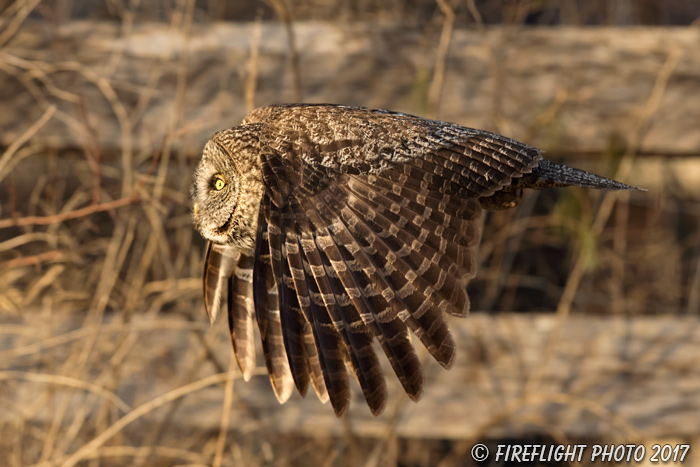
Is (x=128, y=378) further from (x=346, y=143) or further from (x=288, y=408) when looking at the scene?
(x=346, y=143)

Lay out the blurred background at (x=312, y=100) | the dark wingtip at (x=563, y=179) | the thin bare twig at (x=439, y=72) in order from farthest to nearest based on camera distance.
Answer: the blurred background at (x=312, y=100) → the thin bare twig at (x=439, y=72) → the dark wingtip at (x=563, y=179)

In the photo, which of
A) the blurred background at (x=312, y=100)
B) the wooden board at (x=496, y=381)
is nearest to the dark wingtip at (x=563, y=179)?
the blurred background at (x=312, y=100)

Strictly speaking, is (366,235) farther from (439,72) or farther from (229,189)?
(439,72)

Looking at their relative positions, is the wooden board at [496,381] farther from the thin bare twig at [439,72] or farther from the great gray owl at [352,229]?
the great gray owl at [352,229]

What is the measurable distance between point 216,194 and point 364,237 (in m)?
0.36

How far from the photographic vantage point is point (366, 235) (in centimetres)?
123

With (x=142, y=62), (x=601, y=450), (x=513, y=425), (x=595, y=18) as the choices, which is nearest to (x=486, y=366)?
(x=513, y=425)

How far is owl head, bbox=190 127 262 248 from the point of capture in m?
1.35

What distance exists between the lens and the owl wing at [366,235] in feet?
3.76

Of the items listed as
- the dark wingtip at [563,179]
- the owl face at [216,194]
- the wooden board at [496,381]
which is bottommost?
the wooden board at [496,381]

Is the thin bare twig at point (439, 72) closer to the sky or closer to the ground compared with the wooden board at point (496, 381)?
closer to the sky

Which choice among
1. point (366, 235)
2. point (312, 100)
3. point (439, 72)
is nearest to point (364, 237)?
point (366, 235)

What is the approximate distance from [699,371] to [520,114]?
85 centimetres

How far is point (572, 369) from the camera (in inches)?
83.4
